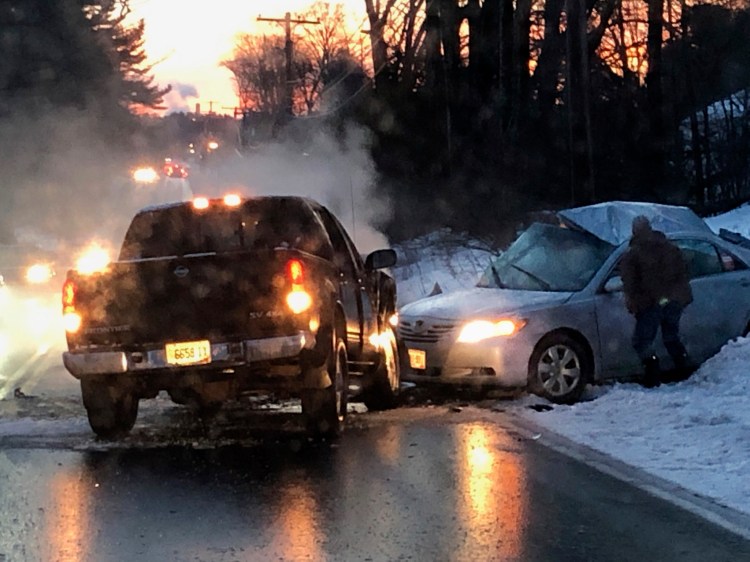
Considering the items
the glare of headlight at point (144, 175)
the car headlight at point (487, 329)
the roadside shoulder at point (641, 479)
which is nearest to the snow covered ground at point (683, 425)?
the roadside shoulder at point (641, 479)

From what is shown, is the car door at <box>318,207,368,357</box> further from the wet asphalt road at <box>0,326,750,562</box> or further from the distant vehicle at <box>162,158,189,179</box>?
the distant vehicle at <box>162,158,189,179</box>

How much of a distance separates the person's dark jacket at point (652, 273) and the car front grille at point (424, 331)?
168 cm

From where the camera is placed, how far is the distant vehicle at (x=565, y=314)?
1091 cm

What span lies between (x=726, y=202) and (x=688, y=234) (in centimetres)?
2025

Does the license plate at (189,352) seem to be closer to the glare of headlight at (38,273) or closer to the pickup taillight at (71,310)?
the pickup taillight at (71,310)

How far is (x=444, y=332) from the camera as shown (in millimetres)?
11203

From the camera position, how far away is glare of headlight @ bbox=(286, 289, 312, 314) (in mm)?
8797

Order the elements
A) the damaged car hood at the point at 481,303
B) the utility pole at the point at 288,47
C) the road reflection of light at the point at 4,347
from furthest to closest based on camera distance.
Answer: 1. the utility pole at the point at 288,47
2. the road reflection of light at the point at 4,347
3. the damaged car hood at the point at 481,303

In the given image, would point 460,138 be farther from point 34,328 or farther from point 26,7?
point 26,7

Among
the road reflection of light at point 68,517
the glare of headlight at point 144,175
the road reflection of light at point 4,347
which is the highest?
the glare of headlight at point 144,175

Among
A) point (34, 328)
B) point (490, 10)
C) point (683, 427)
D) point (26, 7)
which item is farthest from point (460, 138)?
point (683, 427)

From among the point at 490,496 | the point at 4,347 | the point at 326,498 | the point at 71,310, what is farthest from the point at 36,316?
the point at 490,496

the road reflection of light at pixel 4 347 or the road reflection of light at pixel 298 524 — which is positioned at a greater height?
the road reflection of light at pixel 4 347

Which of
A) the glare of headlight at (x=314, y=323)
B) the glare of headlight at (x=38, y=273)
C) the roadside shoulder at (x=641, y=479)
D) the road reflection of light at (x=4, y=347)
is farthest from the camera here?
the glare of headlight at (x=38, y=273)
